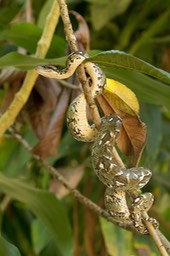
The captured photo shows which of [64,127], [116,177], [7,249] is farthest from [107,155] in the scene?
[64,127]

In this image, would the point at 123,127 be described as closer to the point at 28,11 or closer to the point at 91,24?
the point at 28,11

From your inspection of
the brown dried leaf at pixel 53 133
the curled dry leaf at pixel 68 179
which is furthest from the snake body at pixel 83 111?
the curled dry leaf at pixel 68 179

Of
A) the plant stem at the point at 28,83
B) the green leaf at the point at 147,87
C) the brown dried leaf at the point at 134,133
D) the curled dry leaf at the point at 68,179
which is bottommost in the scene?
the brown dried leaf at the point at 134,133

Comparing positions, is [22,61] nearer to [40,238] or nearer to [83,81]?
[83,81]

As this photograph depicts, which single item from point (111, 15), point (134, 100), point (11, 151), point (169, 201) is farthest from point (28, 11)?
point (169, 201)

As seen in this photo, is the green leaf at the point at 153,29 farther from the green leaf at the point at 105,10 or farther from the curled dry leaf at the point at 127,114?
the curled dry leaf at the point at 127,114
